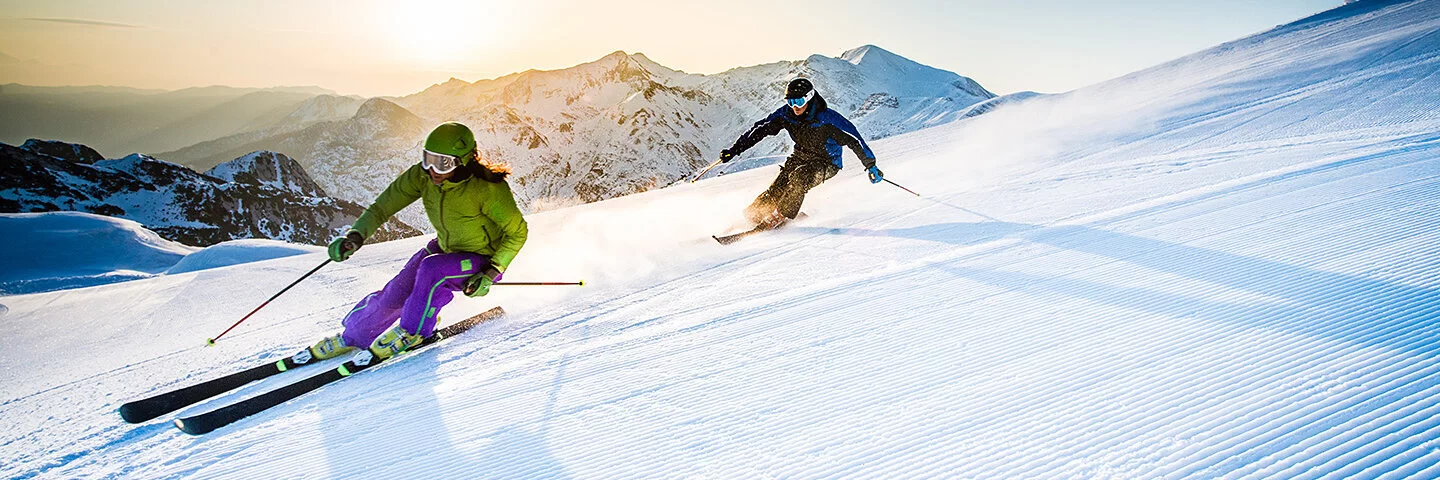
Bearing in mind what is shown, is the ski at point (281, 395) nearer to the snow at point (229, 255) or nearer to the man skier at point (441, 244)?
the man skier at point (441, 244)

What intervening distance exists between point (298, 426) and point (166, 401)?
984 mm

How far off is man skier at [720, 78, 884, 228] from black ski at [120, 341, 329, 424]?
173 inches

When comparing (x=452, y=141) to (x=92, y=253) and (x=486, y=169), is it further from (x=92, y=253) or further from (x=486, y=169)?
(x=92, y=253)

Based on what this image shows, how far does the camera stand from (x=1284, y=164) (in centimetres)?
558

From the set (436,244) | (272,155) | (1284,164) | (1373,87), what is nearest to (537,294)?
(436,244)

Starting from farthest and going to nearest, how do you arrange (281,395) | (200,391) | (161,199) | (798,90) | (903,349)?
(161,199) → (798,90) → (200,391) → (281,395) → (903,349)

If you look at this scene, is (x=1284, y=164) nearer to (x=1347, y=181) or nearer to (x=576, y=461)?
(x=1347, y=181)

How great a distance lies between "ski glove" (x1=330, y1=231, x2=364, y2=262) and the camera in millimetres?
4074

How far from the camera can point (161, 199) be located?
244 ft

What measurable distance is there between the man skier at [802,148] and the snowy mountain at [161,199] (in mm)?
69164

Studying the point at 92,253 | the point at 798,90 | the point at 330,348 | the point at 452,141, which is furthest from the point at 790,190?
the point at 92,253

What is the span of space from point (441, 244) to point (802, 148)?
176 inches

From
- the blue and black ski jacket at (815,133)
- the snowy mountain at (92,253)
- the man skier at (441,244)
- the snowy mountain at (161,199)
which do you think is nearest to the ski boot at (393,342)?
the man skier at (441,244)

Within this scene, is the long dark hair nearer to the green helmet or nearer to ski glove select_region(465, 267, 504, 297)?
the green helmet
